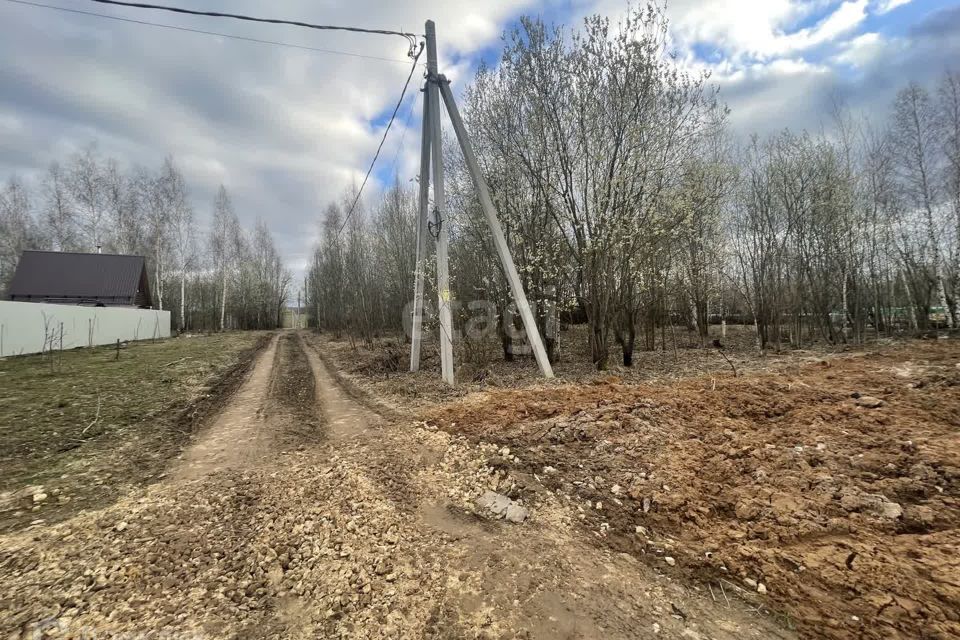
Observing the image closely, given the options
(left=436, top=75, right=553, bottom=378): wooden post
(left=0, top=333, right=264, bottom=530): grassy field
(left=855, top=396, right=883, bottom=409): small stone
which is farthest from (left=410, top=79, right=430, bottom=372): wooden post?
(left=855, top=396, right=883, bottom=409): small stone

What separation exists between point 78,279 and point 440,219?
32.8 m

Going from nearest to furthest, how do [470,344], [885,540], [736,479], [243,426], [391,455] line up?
[885,540] < [736,479] < [391,455] < [243,426] < [470,344]

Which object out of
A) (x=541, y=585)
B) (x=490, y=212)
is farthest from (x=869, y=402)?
(x=490, y=212)

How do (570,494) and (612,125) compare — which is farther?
(612,125)

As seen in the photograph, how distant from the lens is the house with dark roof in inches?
1003

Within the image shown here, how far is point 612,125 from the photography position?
8.68 meters

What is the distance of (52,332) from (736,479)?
69.5ft

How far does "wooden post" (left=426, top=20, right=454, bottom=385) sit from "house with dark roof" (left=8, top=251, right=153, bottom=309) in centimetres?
3044

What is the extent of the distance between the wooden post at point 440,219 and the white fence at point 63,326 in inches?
568

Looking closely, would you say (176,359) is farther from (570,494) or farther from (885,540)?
(885,540)

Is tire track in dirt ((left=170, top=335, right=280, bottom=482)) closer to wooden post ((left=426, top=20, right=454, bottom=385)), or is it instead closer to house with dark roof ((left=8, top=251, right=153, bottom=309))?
wooden post ((left=426, top=20, right=454, bottom=385))

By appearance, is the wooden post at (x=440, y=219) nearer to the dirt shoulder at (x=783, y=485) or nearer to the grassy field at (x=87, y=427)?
the dirt shoulder at (x=783, y=485)

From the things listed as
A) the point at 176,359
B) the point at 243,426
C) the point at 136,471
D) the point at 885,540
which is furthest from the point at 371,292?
the point at 885,540

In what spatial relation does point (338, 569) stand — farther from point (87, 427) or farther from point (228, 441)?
point (87, 427)
